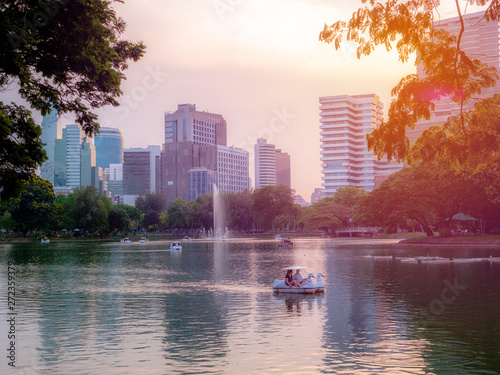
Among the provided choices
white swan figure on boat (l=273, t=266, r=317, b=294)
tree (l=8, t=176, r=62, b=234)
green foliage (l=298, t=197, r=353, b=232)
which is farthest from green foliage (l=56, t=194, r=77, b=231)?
white swan figure on boat (l=273, t=266, r=317, b=294)

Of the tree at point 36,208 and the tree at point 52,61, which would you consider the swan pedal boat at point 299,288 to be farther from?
the tree at point 36,208

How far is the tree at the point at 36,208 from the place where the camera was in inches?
5374

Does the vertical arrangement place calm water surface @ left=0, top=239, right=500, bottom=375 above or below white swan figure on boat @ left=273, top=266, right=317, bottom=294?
below

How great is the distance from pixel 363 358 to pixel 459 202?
272ft

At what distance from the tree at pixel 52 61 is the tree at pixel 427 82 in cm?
1046

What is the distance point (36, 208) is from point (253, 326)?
123748mm

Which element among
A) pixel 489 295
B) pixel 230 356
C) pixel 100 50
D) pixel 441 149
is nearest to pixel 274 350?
pixel 230 356

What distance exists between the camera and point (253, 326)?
2559 centimetres

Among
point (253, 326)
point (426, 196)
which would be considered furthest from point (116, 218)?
point (253, 326)

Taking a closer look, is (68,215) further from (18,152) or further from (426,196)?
(18,152)

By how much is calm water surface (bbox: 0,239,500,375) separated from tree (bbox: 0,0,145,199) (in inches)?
303

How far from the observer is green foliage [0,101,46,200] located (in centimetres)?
2100

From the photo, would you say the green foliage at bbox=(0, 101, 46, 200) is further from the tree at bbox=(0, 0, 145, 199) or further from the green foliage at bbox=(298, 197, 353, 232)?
the green foliage at bbox=(298, 197, 353, 232)

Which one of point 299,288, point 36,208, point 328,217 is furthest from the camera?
point 328,217
